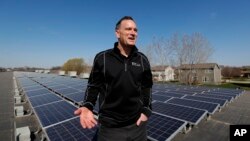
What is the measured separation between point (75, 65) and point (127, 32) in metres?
81.1

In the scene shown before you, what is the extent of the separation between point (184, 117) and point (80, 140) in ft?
14.3

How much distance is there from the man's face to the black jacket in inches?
7.7

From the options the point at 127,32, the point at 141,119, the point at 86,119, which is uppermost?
the point at 127,32

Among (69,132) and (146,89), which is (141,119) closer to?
(146,89)

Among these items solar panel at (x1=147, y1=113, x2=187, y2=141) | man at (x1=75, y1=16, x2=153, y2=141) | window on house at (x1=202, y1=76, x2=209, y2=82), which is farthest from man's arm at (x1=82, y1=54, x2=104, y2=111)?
window on house at (x1=202, y1=76, x2=209, y2=82)

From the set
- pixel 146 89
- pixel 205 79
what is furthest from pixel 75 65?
pixel 146 89

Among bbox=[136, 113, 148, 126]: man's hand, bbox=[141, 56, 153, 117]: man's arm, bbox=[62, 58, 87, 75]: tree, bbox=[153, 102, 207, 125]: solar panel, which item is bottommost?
bbox=[153, 102, 207, 125]: solar panel

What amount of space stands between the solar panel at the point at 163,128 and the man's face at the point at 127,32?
325cm

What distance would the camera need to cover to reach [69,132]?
513 cm

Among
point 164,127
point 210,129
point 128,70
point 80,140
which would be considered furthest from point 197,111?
point 128,70

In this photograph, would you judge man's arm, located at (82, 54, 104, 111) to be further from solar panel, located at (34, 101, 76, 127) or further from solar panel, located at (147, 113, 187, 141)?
solar panel, located at (34, 101, 76, 127)

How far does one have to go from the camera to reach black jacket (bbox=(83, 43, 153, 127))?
2369 millimetres

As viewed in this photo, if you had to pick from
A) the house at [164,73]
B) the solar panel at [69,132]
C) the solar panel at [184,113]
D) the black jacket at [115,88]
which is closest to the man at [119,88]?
the black jacket at [115,88]

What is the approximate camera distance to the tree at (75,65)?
260 ft
